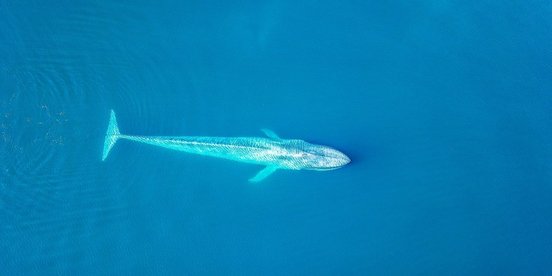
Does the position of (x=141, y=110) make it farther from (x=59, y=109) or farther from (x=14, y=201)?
(x=14, y=201)

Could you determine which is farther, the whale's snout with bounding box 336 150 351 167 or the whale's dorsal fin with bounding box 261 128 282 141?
the whale's dorsal fin with bounding box 261 128 282 141

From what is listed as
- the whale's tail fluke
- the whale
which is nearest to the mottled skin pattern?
the whale

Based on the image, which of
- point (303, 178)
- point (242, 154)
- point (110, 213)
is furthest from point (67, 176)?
point (303, 178)

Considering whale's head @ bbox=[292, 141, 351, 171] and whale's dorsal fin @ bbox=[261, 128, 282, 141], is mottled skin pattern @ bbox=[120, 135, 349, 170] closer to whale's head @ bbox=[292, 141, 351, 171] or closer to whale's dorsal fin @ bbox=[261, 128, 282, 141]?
whale's head @ bbox=[292, 141, 351, 171]

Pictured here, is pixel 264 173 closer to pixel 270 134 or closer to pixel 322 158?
pixel 270 134

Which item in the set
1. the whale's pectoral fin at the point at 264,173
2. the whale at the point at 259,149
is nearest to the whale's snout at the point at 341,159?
the whale at the point at 259,149

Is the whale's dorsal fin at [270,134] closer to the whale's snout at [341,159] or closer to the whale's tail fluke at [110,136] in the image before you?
the whale's snout at [341,159]

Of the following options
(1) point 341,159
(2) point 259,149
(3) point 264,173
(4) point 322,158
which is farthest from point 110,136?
(1) point 341,159
